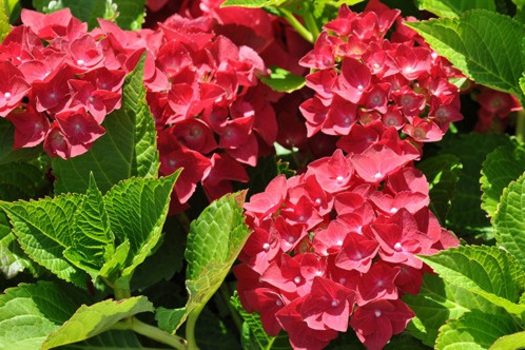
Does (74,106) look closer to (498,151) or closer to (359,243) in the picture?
(359,243)

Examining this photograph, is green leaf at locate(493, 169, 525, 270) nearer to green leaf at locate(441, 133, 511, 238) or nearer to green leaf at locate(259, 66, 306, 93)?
green leaf at locate(441, 133, 511, 238)

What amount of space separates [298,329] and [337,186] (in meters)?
0.22

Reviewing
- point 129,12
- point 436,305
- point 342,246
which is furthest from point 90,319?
point 129,12

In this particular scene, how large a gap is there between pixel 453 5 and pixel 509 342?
68 cm

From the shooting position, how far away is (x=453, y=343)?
4.21ft

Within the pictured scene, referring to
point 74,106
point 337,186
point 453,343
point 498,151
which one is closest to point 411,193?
point 337,186

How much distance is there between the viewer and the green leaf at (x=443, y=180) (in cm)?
152

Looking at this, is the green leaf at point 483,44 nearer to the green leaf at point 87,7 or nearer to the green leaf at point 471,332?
the green leaf at point 471,332

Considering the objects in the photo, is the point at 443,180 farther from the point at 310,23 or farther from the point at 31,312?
the point at 31,312

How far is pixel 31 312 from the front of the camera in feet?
4.50

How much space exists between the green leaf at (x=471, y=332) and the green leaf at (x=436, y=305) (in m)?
0.05

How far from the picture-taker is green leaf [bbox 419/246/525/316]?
123cm

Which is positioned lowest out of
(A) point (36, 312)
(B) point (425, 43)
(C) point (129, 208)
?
(A) point (36, 312)

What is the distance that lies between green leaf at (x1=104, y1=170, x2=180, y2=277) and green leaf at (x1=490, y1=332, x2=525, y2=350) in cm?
50
